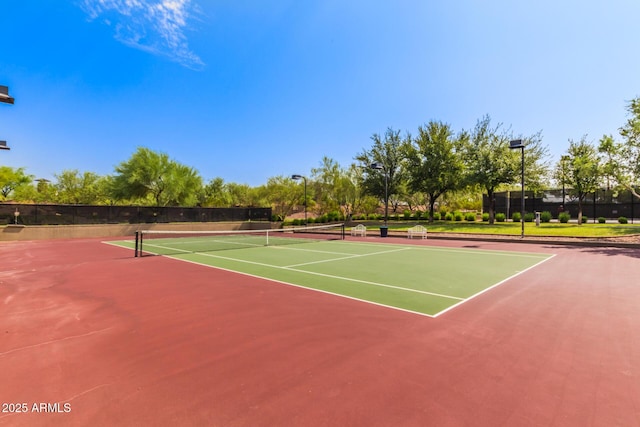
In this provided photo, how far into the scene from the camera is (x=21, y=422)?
8.96ft

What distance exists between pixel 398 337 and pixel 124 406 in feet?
11.1

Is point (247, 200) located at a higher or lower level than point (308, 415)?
higher

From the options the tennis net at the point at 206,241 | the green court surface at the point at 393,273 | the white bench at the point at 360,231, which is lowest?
the tennis net at the point at 206,241

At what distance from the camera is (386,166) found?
32.7 meters

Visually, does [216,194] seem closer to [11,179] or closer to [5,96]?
[11,179]

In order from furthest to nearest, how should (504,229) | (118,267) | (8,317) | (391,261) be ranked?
(504,229) → (391,261) → (118,267) → (8,317)

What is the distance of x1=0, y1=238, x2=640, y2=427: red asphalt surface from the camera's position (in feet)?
9.32

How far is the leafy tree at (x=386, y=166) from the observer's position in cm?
3322

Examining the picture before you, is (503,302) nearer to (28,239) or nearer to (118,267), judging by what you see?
(118,267)

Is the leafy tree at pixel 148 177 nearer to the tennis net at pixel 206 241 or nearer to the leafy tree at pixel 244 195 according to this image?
the tennis net at pixel 206 241

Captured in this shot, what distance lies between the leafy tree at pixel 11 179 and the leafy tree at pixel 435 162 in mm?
46028

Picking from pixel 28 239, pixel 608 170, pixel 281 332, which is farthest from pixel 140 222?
pixel 608 170

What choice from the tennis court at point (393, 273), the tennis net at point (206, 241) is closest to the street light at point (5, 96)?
the tennis net at point (206, 241)

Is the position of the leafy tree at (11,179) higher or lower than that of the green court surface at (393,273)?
higher
